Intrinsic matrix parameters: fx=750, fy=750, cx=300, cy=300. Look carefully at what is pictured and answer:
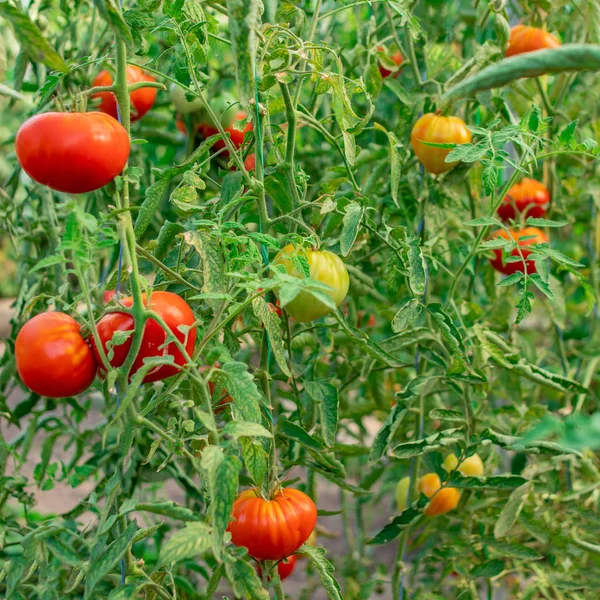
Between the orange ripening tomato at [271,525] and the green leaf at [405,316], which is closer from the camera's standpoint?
the orange ripening tomato at [271,525]

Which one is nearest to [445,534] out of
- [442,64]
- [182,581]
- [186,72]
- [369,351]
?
[182,581]

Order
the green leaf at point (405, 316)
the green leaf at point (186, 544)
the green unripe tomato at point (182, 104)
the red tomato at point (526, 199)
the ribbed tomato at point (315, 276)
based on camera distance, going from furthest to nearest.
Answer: the red tomato at point (526, 199) → the green unripe tomato at point (182, 104) → the green leaf at point (405, 316) → the ribbed tomato at point (315, 276) → the green leaf at point (186, 544)

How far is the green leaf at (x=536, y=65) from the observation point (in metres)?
0.61

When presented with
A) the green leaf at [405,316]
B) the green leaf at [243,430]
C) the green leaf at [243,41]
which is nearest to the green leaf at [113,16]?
the green leaf at [243,41]

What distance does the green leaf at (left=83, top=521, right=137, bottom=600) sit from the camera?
0.86 meters

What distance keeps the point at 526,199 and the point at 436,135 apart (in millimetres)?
486

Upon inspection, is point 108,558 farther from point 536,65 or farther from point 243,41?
point 536,65

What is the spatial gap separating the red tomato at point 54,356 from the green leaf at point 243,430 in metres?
0.22

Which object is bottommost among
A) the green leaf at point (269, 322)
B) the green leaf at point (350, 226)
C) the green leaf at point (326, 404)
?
the green leaf at point (326, 404)

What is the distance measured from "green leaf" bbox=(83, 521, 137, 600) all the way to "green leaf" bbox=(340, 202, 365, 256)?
0.41m

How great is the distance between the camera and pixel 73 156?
0.80 meters

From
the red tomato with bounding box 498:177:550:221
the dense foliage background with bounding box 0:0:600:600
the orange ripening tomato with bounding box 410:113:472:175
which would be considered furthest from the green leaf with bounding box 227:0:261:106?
the red tomato with bounding box 498:177:550:221

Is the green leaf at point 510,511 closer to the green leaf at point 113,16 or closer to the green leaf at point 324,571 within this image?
the green leaf at point 324,571

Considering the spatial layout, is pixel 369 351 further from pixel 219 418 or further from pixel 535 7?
pixel 535 7
